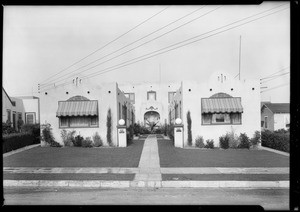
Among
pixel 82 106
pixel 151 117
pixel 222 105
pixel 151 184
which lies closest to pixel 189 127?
pixel 222 105

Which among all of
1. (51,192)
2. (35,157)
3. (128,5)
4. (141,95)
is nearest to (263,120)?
(141,95)

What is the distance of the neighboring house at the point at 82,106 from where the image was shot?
19.1m

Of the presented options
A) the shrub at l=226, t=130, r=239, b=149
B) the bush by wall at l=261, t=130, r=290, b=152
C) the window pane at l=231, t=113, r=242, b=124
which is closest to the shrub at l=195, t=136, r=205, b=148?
the shrub at l=226, t=130, r=239, b=149

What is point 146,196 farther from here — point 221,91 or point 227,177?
point 221,91

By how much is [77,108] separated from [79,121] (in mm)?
907

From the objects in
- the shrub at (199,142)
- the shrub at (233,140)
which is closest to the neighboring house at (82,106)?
the shrub at (199,142)

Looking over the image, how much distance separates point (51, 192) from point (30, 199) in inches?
39.9

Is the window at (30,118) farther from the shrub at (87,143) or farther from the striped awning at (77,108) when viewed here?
the shrub at (87,143)

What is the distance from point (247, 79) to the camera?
60.7 ft

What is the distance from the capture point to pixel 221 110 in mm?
18016

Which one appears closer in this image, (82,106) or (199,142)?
(199,142)

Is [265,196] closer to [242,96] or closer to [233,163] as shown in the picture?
[233,163]

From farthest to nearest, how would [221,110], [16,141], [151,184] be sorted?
[221,110] < [16,141] < [151,184]

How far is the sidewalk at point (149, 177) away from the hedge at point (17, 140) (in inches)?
208
